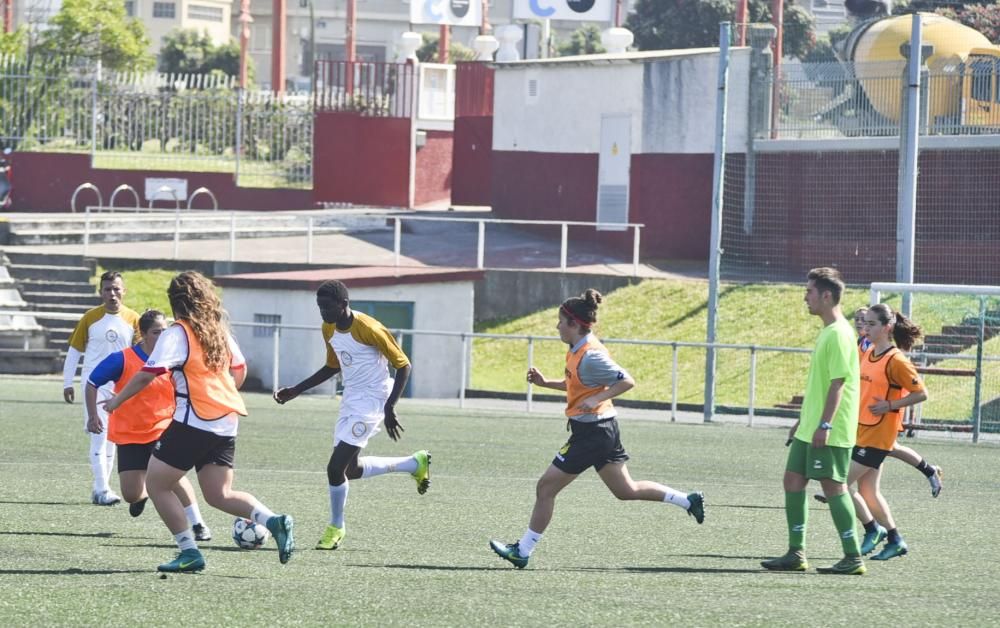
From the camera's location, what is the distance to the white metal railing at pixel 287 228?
29.3 metres

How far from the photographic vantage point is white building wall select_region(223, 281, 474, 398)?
2453 centimetres

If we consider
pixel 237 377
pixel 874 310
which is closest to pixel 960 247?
pixel 874 310

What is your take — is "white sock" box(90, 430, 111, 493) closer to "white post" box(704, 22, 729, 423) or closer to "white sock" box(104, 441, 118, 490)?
"white sock" box(104, 441, 118, 490)

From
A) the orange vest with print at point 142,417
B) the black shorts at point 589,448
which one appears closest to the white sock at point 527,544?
the black shorts at point 589,448

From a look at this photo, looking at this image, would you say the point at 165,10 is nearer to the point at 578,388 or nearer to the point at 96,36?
the point at 96,36

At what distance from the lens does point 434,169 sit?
1610 inches

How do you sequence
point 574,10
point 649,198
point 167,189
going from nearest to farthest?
point 649,198
point 167,189
point 574,10

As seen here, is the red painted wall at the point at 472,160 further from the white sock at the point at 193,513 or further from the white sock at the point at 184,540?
the white sock at the point at 184,540

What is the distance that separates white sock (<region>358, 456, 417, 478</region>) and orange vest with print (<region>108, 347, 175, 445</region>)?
4.28 ft

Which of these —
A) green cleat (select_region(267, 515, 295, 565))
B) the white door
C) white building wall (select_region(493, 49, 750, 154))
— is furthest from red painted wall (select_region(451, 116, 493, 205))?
green cleat (select_region(267, 515, 295, 565))

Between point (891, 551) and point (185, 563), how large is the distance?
14.4 ft

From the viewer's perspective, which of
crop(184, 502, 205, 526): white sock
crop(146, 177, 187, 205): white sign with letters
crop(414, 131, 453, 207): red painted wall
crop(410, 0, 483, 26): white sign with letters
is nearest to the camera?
crop(184, 502, 205, 526): white sock

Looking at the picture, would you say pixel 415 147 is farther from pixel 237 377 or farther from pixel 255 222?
pixel 237 377

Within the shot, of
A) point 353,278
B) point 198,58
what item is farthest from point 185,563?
point 198,58
